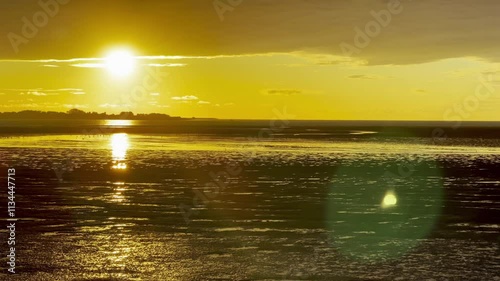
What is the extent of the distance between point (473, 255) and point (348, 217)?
332 inches

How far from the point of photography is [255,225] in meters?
26.8

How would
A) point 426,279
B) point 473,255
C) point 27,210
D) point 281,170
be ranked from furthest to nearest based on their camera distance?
point 281,170
point 27,210
point 473,255
point 426,279

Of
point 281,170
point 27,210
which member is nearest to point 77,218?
point 27,210

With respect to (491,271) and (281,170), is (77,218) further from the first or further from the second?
(281,170)

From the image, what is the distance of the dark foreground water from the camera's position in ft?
64.6

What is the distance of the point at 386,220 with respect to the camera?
2884 cm

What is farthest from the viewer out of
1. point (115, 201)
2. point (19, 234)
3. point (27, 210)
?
point (115, 201)

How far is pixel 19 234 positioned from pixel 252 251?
921cm

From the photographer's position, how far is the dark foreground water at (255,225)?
19703 mm

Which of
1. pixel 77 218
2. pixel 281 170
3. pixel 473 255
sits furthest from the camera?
pixel 281 170

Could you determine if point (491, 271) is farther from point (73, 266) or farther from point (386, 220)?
point (73, 266)

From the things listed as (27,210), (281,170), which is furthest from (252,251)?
(281,170)

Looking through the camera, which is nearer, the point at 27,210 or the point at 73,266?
the point at 73,266

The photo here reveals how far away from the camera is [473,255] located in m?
21.6
